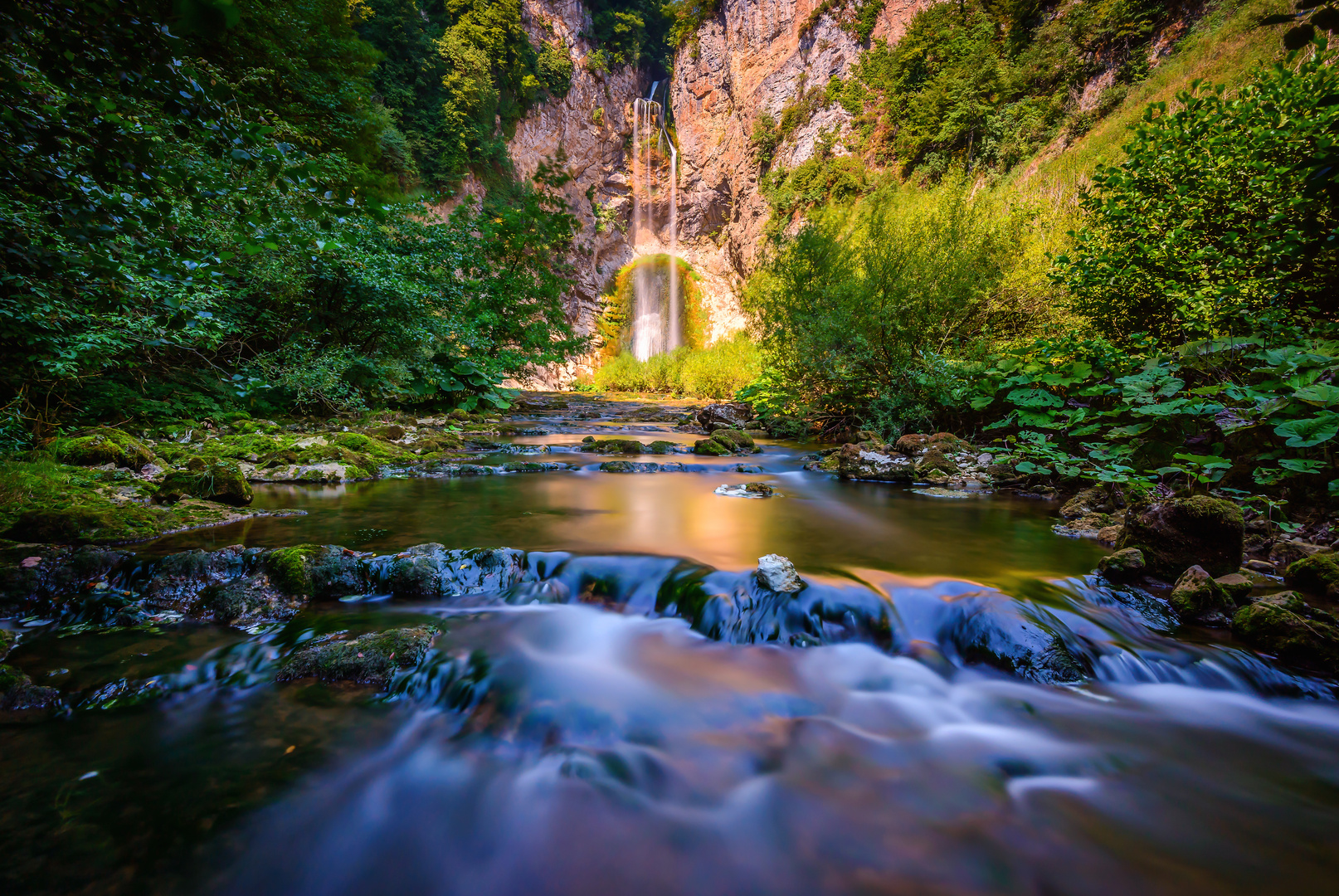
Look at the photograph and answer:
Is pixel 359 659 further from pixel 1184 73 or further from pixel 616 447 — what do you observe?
pixel 1184 73

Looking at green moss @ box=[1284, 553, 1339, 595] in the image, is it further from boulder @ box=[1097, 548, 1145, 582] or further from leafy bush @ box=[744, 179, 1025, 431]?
leafy bush @ box=[744, 179, 1025, 431]

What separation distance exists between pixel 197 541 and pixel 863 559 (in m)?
4.44

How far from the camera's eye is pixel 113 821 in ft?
4.69

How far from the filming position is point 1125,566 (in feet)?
9.59

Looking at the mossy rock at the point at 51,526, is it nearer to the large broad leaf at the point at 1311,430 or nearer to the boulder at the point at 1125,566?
the boulder at the point at 1125,566

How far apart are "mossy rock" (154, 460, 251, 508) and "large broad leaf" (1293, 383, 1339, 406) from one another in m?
7.42

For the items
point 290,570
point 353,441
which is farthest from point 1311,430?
point 353,441

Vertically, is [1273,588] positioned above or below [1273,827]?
above

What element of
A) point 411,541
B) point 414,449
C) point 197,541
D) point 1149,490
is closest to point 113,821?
point 411,541

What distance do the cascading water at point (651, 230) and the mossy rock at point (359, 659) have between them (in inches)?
1182

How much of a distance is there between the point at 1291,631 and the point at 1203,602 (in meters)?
0.31

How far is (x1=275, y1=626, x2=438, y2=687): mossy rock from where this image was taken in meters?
2.15

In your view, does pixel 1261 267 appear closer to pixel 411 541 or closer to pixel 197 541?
pixel 411 541

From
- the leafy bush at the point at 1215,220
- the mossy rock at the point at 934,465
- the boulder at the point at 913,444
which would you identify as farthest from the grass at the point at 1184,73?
the mossy rock at the point at 934,465
